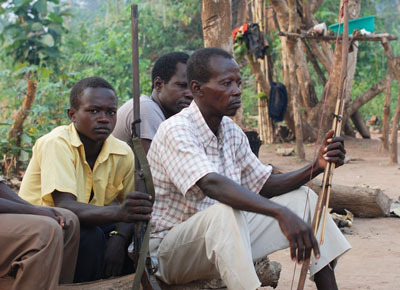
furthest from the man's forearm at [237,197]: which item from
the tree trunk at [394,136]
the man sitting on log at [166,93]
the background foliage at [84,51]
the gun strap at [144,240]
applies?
the tree trunk at [394,136]

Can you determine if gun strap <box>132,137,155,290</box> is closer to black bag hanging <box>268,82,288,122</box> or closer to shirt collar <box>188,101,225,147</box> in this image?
shirt collar <box>188,101,225,147</box>

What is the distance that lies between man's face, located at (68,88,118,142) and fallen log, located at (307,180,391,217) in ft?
9.75

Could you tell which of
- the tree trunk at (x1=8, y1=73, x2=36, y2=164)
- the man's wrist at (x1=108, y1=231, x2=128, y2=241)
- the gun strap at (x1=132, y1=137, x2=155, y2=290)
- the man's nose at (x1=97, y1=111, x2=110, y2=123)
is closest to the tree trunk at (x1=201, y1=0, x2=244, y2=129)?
the tree trunk at (x1=8, y1=73, x2=36, y2=164)

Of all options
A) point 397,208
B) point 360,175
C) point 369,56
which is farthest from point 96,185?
point 369,56

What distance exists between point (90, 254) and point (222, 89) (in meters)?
1.00

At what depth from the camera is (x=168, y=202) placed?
112 inches

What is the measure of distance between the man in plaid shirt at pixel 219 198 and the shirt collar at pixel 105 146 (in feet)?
0.89

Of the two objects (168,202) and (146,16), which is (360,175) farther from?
(146,16)

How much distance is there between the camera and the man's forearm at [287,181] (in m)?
2.98

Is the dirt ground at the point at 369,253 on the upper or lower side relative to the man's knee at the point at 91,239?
lower

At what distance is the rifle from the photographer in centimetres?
236

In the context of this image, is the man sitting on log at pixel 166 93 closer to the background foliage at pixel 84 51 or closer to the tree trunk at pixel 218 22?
the tree trunk at pixel 218 22

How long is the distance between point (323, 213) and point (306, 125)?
30.7 ft

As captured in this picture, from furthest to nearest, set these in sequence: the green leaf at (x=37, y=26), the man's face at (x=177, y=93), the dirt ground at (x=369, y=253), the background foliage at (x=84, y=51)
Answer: the green leaf at (x=37, y=26) < the background foliage at (x=84, y=51) < the man's face at (x=177, y=93) < the dirt ground at (x=369, y=253)
